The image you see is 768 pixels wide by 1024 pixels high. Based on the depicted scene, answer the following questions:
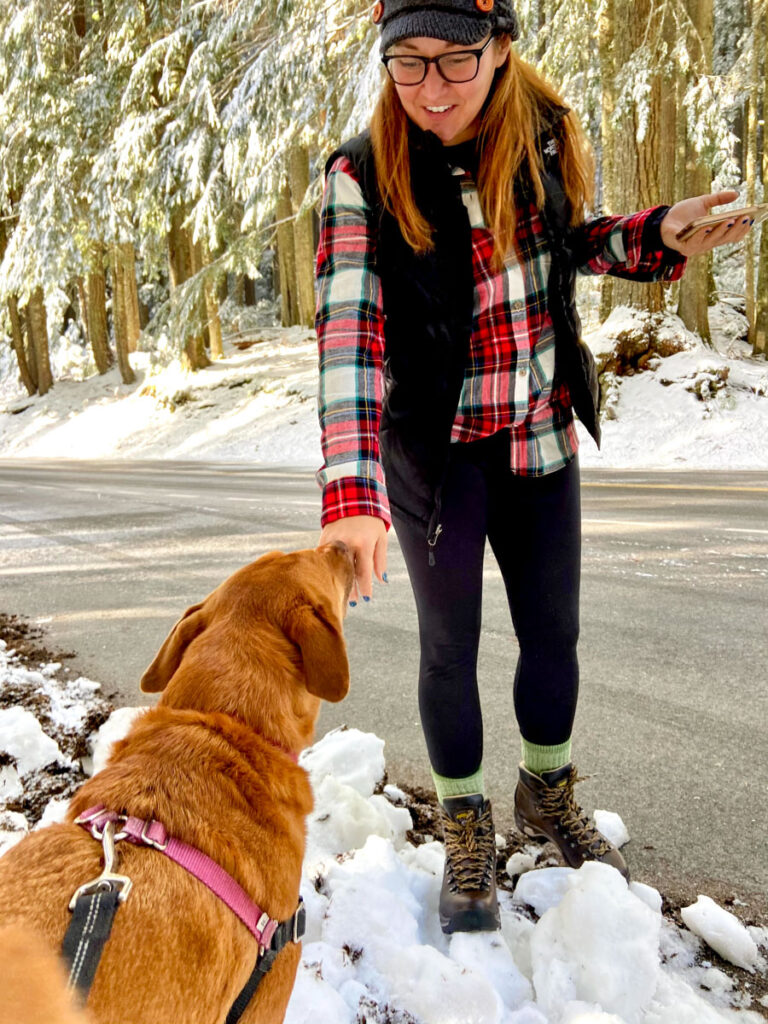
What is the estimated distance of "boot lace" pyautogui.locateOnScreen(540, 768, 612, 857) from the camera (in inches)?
89.9

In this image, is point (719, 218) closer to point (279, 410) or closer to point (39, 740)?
point (39, 740)

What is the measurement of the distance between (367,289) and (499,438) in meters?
0.56

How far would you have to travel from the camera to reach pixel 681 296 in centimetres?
1462

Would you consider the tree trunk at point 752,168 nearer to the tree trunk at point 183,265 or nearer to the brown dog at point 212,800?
the tree trunk at point 183,265

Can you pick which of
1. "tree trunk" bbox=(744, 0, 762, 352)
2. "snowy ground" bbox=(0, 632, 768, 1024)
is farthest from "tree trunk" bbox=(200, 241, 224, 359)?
"snowy ground" bbox=(0, 632, 768, 1024)

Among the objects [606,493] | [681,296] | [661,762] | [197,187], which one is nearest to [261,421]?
[197,187]

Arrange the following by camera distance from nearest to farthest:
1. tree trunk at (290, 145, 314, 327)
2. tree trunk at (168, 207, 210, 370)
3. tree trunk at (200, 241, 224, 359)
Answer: tree trunk at (200, 241, 224, 359), tree trunk at (168, 207, 210, 370), tree trunk at (290, 145, 314, 327)

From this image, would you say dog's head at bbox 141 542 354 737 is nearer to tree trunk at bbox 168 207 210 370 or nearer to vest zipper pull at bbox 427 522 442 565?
vest zipper pull at bbox 427 522 442 565

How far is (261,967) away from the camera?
60.3 inches

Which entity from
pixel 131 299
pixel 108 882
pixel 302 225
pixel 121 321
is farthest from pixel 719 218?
pixel 131 299

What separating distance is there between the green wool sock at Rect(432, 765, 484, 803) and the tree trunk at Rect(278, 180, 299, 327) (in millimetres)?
24939

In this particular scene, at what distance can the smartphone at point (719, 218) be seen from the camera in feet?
6.54

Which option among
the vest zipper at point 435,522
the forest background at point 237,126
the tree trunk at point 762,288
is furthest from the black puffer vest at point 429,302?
the tree trunk at point 762,288

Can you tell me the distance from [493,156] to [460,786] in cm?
177
